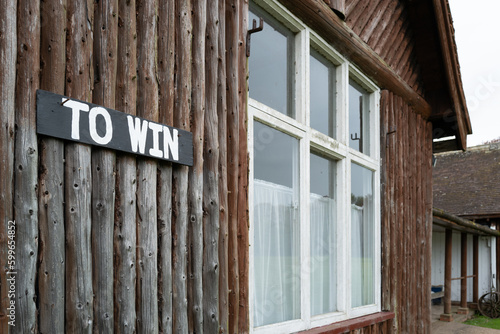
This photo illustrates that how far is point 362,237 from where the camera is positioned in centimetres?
482

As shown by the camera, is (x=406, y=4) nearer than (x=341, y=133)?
No

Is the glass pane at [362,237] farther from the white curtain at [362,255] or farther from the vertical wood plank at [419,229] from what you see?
the vertical wood plank at [419,229]

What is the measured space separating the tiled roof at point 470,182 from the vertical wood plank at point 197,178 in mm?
14341

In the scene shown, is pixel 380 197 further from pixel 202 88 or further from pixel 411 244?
pixel 202 88

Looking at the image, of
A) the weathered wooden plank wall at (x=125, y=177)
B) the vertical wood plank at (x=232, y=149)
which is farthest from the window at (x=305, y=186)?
the weathered wooden plank wall at (x=125, y=177)

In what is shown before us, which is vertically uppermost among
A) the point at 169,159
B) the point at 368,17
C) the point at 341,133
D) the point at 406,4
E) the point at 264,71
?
the point at 406,4

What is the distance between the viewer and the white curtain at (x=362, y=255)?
459 cm

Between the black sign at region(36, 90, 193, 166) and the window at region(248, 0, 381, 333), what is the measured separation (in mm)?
737

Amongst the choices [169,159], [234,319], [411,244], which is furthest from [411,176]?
[169,159]

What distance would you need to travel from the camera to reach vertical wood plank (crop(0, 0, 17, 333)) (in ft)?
5.83

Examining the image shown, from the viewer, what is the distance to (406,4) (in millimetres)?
5801

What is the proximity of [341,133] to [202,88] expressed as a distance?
198cm

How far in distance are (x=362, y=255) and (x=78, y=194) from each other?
11.0 feet

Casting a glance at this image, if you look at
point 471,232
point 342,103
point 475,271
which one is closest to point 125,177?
point 342,103
